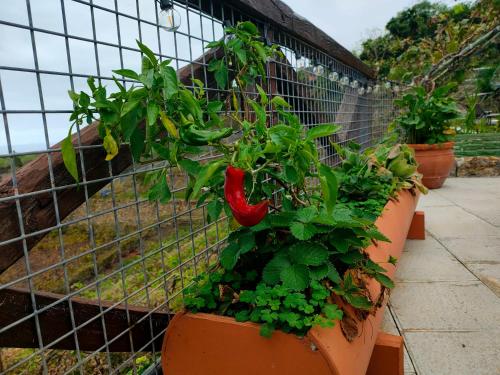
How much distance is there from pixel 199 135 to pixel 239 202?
200 mm

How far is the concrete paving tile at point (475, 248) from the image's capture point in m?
2.22

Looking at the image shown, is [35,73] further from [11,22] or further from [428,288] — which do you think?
[428,288]

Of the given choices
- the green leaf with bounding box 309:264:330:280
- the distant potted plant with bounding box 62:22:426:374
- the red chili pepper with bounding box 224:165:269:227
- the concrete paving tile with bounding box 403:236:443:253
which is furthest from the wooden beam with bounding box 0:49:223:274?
the concrete paving tile with bounding box 403:236:443:253

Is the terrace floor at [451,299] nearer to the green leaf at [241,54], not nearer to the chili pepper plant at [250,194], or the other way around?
the chili pepper plant at [250,194]

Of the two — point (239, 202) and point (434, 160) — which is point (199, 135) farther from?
point (434, 160)

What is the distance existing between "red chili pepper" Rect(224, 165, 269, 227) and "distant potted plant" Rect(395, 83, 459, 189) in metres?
3.89

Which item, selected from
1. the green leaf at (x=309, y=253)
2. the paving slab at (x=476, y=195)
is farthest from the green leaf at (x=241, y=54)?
the paving slab at (x=476, y=195)

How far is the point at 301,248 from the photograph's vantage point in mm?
983

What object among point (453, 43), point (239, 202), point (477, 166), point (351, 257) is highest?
point (453, 43)

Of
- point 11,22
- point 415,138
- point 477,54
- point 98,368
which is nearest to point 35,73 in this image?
point 11,22

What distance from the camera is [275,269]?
98 cm

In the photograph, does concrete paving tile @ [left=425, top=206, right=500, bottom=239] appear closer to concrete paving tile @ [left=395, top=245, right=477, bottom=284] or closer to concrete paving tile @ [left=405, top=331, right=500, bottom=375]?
concrete paving tile @ [left=395, top=245, right=477, bottom=284]

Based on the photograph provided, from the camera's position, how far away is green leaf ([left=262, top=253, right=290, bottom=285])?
0.97 metres

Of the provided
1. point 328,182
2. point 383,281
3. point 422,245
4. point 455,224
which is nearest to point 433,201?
point 455,224
